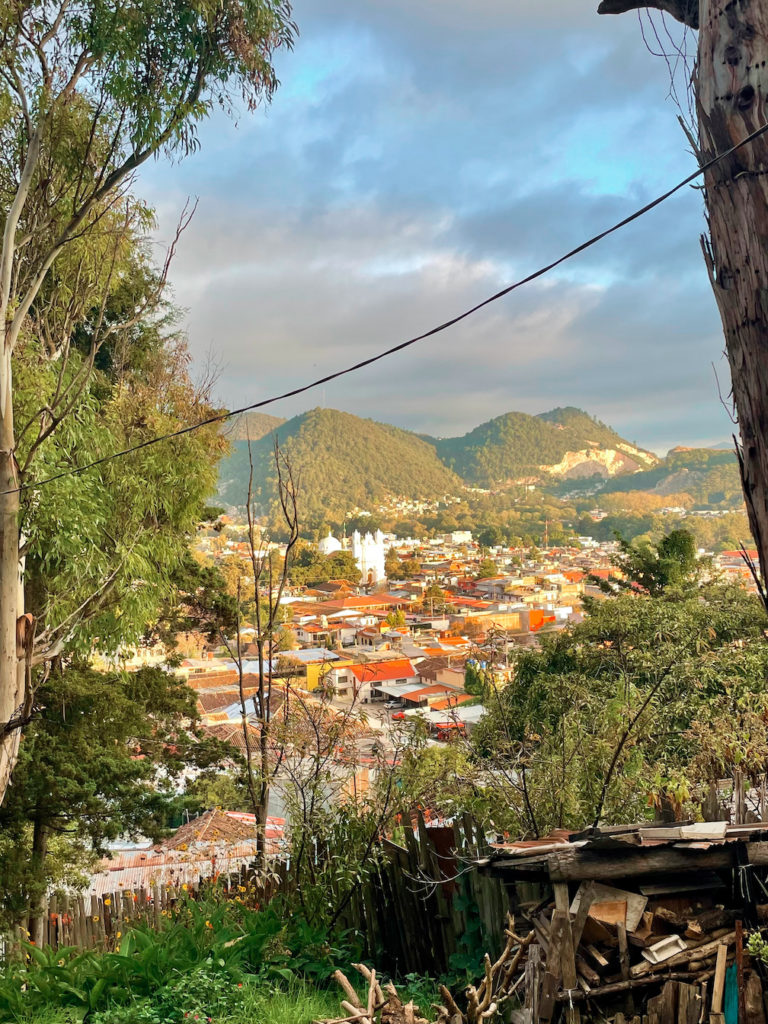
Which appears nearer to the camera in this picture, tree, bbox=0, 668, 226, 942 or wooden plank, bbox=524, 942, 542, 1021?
wooden plank, bbox=524, 942, 542, 1021

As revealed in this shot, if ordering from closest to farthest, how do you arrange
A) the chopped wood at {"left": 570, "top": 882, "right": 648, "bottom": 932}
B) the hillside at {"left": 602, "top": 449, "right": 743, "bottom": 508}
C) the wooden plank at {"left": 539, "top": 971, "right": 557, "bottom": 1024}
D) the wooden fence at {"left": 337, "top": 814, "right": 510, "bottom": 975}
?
the wooden plank at {"left": 539, "top": 971, "right": 557, "bottom": 1024} → the chopped wood at {"left": 570, "top": 882, "right": 648, "bottom": 932} → the wooden fence at {"left": 337, "top": 814, "right": 510, "bottom": 975} → the hillside at {"left": 602, "top": 449, "right": 743, "bottom": 508}

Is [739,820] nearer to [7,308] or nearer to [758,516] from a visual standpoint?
[758,516]

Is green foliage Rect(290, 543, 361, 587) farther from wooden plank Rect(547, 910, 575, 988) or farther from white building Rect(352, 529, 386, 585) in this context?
wooden plank Rect(547, 910, 575, 988)

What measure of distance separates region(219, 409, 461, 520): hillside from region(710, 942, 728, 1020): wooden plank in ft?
267

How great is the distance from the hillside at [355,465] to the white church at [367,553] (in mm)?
14866

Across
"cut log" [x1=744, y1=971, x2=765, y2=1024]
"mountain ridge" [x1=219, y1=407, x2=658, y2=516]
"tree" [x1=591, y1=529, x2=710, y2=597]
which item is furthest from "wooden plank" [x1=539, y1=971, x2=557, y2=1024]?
"mountain ridge" [x1=219, y1=407, x2=658, y2=516]

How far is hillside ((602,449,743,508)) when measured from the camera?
3110 inches

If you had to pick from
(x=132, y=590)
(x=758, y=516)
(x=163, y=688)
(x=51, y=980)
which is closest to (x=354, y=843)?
(x=51, y=980)

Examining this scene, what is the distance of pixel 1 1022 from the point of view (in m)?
3.03

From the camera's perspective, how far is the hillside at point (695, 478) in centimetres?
7900

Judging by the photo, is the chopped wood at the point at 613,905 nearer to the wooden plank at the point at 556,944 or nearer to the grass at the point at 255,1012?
the wooden plank at the point at 556,944

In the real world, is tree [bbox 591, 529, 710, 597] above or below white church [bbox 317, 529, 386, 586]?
below

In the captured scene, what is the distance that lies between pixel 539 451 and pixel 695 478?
42.7 metres

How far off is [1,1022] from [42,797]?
4.13m
